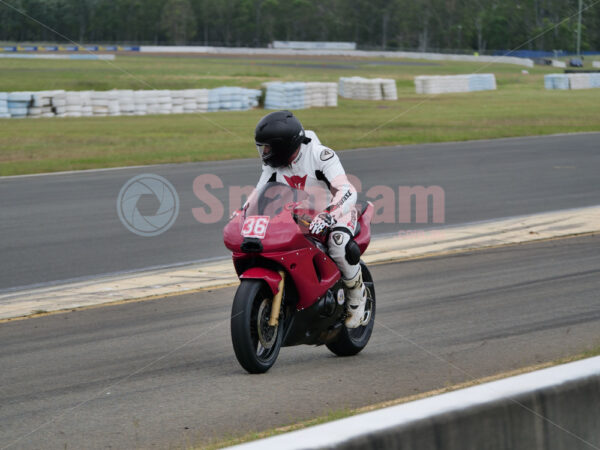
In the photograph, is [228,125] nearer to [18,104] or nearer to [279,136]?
[18,104]

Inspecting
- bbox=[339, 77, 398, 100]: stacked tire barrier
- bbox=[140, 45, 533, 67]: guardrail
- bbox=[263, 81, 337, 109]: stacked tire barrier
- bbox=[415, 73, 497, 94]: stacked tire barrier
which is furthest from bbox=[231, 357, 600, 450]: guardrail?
bbox=[140, 45, 533, 67]: guardrail

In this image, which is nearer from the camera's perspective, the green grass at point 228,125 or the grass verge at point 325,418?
the grass verge at point 325,418

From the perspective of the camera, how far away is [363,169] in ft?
62.2

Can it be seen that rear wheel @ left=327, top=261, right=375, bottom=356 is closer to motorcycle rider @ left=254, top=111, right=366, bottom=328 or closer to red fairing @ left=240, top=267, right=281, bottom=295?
motorcycle rider @ left=254, top=111, right=366, bottom=328

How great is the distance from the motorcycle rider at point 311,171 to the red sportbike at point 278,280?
0.09 metres

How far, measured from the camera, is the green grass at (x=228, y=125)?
71.8 ft

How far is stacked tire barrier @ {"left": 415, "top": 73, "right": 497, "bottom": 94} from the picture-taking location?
1815 inches

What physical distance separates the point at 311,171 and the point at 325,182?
16 cm

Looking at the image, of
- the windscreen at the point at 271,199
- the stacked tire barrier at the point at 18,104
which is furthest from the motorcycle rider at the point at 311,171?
the stacked tire barrier at the point at 18,104

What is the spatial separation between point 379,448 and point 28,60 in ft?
219

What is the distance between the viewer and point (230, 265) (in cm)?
1027

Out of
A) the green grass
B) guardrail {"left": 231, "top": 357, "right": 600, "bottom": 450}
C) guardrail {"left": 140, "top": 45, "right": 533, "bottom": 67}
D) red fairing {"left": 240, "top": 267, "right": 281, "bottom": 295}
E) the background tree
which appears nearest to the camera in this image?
guardrail {"left": 231, "top": 357, "right": 600, "bottom": 450}

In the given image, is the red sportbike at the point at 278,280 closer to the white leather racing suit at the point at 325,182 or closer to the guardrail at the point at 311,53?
the white leather racing suit at the point at 325,182

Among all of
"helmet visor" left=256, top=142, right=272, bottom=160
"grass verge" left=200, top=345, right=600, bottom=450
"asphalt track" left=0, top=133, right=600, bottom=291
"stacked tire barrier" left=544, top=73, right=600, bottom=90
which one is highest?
"helmet visor" left=256, top=142, right=272, bottom=160
